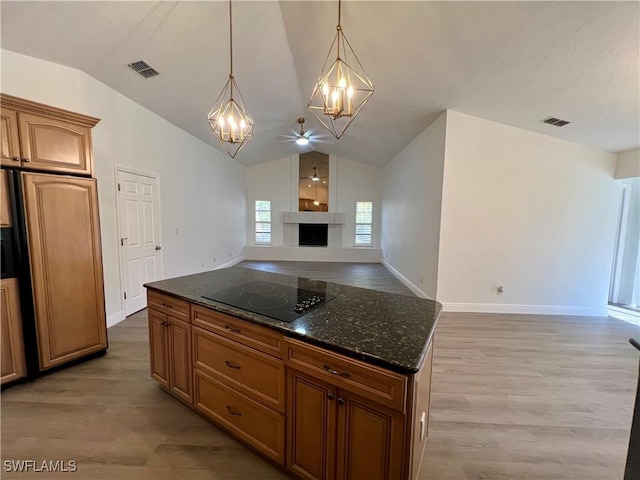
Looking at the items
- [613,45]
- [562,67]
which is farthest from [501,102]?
[613,45]

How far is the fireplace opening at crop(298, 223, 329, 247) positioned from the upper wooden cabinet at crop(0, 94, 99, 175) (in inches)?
270

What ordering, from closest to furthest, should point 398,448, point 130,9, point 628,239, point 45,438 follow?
point 398,448 < point 45,438 < point 130,9 < point 628,239

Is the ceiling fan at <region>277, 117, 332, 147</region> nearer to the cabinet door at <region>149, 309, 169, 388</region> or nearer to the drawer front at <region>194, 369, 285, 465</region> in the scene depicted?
the cabinet door at <region>149, 309, 169, 388</region>

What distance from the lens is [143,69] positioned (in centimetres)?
325

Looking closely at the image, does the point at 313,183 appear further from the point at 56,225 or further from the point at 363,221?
the point at 56,225

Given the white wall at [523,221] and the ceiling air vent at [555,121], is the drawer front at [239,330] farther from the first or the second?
the ceiling air vent at [555,121]

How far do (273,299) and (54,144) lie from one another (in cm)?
227

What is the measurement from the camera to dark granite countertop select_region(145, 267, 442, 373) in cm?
115

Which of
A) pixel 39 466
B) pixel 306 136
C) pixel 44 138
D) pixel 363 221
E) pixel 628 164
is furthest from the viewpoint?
pixel 363 221

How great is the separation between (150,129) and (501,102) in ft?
16.0

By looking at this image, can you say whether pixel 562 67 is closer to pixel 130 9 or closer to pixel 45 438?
pixel 130 9

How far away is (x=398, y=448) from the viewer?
1.12 meters

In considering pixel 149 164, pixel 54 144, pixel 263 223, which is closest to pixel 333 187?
pixel 263 223

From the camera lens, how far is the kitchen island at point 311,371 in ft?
3.73
